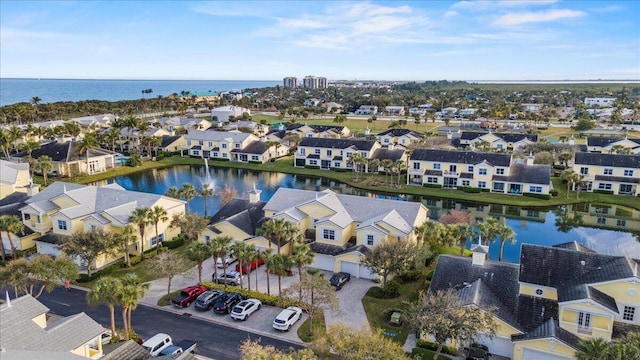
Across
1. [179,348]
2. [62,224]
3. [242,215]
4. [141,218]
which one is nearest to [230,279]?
[242,215]

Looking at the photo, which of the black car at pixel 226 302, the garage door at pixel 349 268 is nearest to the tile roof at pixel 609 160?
the garage door at pixel 349 268

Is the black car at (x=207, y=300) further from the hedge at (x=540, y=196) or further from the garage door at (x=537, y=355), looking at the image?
the hedge at (x=540, y=196)

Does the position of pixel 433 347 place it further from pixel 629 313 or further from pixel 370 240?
pixel 370 240

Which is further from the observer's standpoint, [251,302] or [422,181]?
[422,181]

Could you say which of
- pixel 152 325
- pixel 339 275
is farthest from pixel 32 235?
pixel 339 275

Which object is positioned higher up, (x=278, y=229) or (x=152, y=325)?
(x=278, y=229)

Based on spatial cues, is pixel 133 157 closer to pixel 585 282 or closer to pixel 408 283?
pixel 408 283
